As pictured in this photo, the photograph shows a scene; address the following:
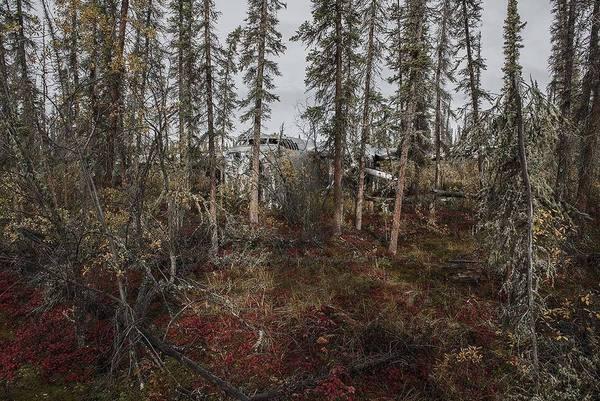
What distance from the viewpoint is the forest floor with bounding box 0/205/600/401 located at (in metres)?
7.76

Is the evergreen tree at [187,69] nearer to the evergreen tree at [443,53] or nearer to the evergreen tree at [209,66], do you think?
the evergreen tree at [209,66]

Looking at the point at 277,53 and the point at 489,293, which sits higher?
the point at 277,53

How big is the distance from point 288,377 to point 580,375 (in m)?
5.66

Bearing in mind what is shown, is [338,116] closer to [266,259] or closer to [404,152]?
[404,152]

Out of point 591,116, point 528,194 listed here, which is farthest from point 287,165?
point 528,194

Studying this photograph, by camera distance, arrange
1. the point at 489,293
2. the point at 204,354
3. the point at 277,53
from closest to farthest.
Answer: the point at 204,354
the point at 489,293
the point at 277,53

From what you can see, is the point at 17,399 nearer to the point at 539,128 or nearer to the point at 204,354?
the point at 204,354

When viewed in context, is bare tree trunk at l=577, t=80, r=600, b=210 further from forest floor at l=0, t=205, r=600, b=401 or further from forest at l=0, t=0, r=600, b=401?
forest floor at l=0, t=205, r=600, b=401

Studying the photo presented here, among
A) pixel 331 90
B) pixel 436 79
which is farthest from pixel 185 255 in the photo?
pixel 436 79

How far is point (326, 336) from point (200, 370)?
3215 mm

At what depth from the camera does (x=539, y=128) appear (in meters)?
6.81

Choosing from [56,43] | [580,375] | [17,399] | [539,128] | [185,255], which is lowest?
[17,399]

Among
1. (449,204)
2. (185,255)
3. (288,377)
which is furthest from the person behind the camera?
(449,204)

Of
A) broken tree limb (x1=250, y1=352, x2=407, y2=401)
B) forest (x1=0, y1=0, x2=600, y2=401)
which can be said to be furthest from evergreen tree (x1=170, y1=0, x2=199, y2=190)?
broken tree limb (x1=250, y1=352, x2=407, y2=401)
